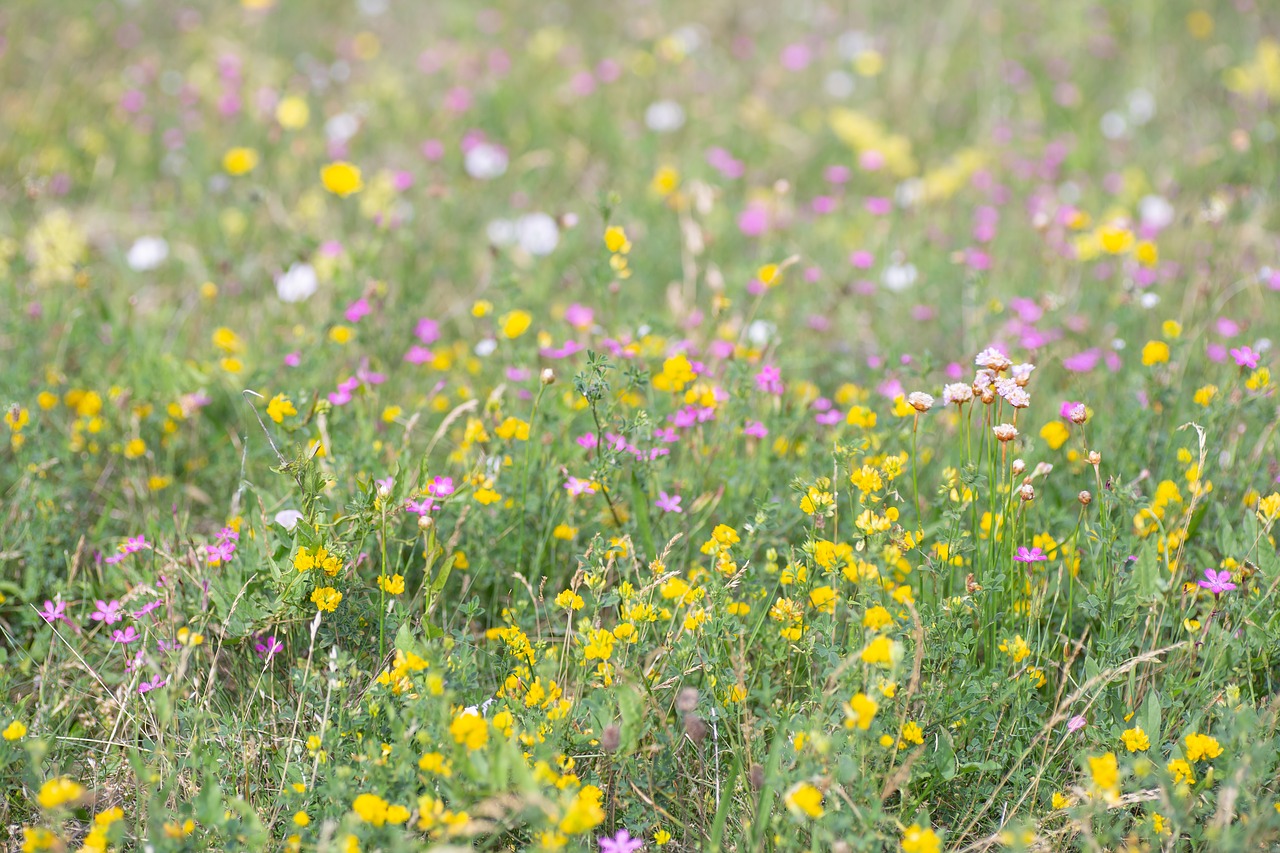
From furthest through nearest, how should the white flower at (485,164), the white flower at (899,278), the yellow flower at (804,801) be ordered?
the white flower at (485,164) < the white flower at (899,278) < the yellow flower at (804,801)

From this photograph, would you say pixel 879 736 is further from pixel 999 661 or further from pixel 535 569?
pixel 535 569

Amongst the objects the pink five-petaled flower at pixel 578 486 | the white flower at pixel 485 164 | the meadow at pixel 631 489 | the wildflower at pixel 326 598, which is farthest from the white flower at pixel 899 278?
the wildflower at pixel 326 598

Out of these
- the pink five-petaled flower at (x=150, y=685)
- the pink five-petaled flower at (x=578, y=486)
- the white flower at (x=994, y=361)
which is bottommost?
the pink five-petaled flower at (x=150, y=685)

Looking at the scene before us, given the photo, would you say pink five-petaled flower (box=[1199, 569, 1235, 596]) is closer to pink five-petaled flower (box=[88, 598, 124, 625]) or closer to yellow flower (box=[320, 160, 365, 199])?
pink five-petaled flower (box=[88, 598, 124, 625])

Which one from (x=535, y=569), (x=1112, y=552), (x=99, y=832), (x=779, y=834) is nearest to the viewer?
(x=99, y=832)

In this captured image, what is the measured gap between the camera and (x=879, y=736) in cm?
169

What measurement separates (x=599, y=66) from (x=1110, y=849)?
190 inches

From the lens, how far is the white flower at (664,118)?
16.3 feet

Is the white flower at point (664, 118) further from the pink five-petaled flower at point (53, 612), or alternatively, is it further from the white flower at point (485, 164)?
the pink five-petaled flower at point (53, 612)

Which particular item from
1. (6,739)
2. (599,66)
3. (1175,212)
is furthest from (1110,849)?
(599,66)

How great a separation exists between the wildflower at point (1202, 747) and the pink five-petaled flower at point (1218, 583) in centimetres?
36

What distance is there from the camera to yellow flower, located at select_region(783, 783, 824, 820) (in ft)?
4.75

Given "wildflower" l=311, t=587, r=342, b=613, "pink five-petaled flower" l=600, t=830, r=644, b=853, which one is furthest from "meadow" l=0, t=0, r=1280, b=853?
"pink five-petaled flower" l=600, t=830, r=644, b=853

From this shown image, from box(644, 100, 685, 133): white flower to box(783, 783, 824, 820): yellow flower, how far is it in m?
3.96
